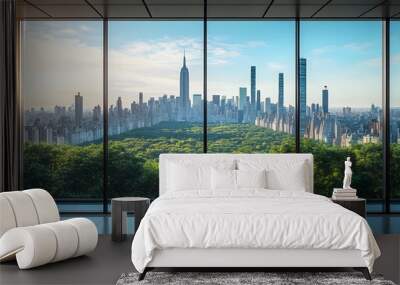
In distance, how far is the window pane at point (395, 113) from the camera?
29.9 feet

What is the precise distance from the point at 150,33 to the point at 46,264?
451 cm

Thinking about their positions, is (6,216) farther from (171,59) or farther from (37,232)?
(171,59)

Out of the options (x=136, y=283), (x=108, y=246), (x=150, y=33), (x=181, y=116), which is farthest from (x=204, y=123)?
(x=136, y=283)

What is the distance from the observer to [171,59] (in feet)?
29.9

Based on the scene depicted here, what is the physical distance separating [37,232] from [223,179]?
8.02 ft

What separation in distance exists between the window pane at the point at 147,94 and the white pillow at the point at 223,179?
76.3 inches

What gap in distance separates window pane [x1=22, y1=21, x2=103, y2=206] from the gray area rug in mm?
4161

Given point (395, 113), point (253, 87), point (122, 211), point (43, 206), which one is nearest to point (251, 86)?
point (253, 87)

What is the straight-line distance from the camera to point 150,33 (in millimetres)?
9102

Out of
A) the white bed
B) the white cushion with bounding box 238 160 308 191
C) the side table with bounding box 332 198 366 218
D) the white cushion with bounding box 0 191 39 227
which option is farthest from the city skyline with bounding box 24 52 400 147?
the white bed

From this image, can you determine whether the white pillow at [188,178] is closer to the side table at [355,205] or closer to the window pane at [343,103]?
the side table at [355,205]

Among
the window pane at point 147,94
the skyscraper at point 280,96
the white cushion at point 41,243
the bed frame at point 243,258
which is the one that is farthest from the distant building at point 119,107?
the bed frame at point 243,258

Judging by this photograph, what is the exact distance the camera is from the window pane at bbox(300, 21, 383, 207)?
9.07 metres

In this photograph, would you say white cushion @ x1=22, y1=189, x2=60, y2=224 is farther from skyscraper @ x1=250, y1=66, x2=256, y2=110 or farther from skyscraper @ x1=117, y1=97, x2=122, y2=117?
skyscraper @ x1=250, y1=66, x2=256, y2=110
